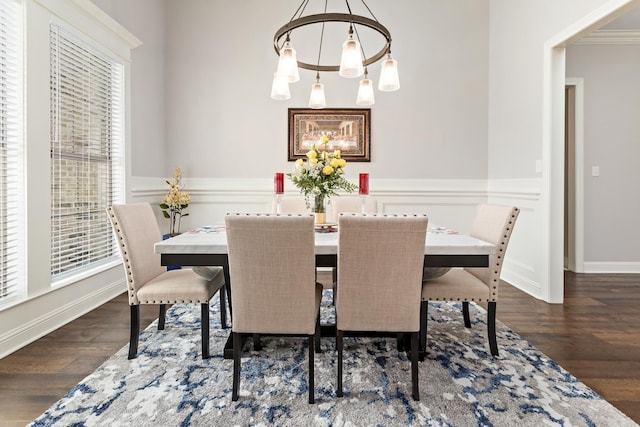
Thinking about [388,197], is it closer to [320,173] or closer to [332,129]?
[332,129]

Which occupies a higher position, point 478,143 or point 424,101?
point 424,101

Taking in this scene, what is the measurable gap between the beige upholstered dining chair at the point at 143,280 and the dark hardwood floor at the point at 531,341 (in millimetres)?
382

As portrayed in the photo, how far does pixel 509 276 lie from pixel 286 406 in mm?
3011

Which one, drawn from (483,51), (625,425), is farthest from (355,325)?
(483,51)

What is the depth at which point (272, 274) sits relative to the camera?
5.00ft

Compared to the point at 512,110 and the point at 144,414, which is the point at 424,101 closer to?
the point at 512,110

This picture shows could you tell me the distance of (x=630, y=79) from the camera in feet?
13.1

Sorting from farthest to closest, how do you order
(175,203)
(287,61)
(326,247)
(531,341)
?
(175,203) < (531,341) < (287,61) < (326,247)

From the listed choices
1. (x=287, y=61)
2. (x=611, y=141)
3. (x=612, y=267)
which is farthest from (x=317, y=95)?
(x=612, y=267)

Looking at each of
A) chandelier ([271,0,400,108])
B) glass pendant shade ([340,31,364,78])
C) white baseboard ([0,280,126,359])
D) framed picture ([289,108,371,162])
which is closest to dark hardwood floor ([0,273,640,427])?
white baseboard ([0,280,126,359])

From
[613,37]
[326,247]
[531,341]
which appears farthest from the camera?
[613,37]

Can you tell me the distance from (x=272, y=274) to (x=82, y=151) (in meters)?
2.21

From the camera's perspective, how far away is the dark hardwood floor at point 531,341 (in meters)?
1.64

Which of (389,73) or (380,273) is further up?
(389,73)
